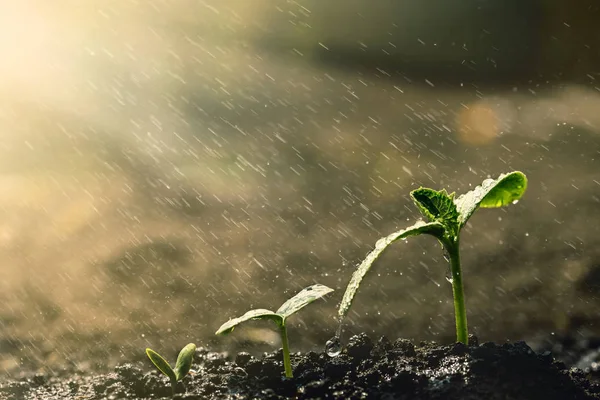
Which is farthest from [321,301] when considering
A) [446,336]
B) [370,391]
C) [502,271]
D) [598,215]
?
[598,215]

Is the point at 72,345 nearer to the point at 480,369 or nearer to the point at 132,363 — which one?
the point at 132,363

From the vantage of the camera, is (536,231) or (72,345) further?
(536,231)

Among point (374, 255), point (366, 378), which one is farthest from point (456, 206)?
point (366, 378)

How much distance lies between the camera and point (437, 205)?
98cm

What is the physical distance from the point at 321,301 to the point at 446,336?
0.34m

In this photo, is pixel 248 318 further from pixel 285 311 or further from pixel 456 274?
pixel 456 274

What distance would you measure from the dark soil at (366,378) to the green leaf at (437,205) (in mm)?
226

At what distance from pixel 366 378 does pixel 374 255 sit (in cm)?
26

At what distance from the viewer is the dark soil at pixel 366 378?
0.92 m

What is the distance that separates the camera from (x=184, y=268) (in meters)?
1.67

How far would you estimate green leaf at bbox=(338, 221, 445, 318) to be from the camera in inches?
33.1

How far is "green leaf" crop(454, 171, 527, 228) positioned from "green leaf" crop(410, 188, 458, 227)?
17 millimetres

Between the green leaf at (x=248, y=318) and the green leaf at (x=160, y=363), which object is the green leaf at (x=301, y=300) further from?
the green leaf at (x=160, y=363)

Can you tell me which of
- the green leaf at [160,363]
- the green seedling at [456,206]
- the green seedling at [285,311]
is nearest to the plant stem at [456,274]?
the green seedling at [456,206]
